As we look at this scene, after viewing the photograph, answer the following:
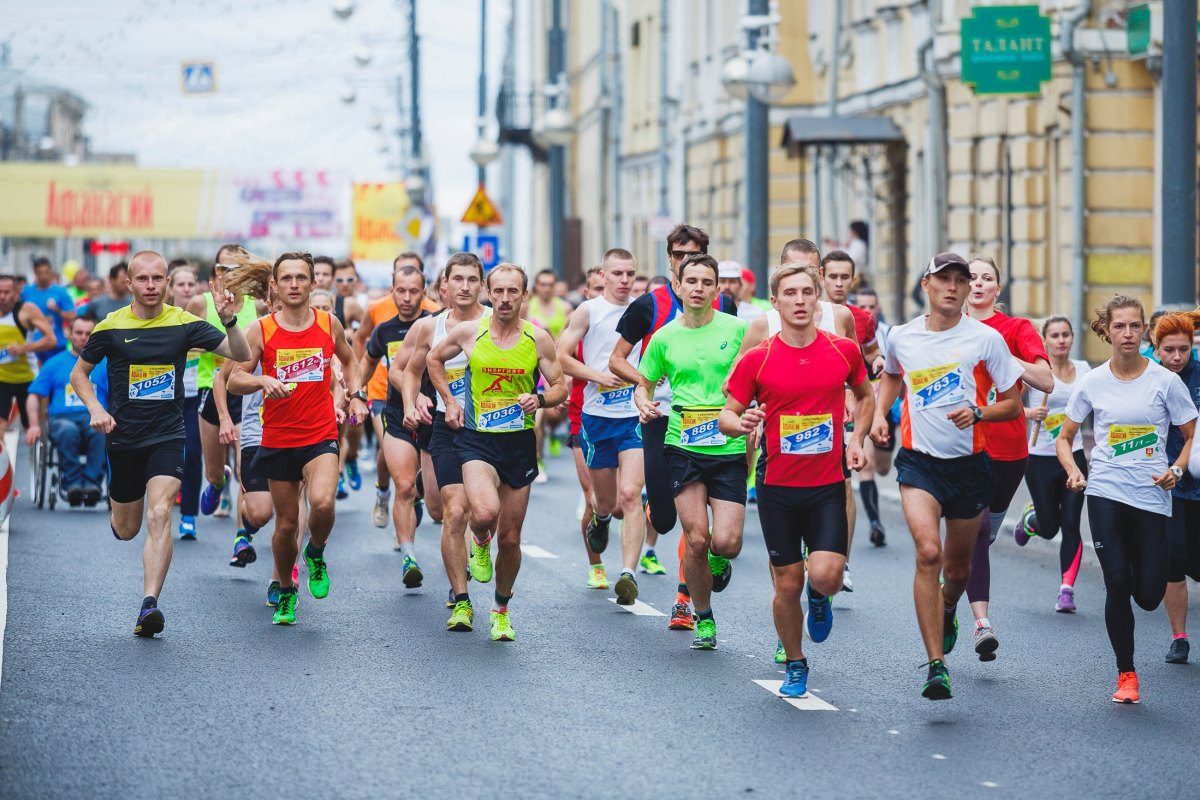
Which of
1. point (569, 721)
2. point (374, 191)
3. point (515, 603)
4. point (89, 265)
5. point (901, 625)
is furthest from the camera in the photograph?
point (89, 265)

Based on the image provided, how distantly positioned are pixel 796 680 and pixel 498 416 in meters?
2.25

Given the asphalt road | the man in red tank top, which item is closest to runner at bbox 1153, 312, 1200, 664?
the asphalt road

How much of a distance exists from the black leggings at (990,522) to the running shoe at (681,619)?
4.52 feet

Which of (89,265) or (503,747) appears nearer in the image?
(503,747)

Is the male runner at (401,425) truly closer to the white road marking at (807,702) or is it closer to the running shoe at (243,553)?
the running shoe at (243,553)

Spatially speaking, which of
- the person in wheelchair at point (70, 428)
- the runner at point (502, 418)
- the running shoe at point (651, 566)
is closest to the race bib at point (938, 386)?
the runner at point (502, 418)

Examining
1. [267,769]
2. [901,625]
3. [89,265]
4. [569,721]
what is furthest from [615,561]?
[89,265]

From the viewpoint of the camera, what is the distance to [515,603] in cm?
1123

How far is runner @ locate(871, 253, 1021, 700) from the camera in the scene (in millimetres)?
8430

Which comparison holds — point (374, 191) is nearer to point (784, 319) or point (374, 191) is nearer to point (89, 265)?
point (89, 265)

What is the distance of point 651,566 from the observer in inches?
493

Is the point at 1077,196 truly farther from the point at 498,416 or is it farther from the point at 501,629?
the point at 501,629

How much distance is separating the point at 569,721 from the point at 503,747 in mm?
542

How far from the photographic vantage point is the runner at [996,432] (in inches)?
357
